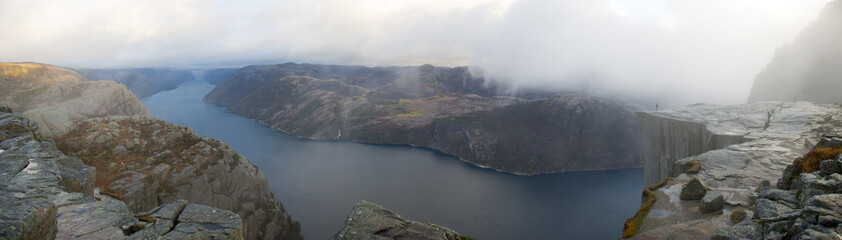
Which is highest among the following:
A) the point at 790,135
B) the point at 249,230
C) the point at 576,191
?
the point at 790,135

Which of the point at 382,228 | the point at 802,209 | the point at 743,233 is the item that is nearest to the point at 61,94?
the point at 382,228

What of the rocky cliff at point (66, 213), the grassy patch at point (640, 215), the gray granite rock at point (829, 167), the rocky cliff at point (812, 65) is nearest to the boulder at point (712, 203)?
the grassy patch at point (640, 215)

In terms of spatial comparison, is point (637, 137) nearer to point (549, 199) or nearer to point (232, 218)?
point (549, 199)

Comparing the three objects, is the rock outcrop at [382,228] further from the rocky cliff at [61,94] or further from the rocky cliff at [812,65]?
the rocky cliff at [61,94]

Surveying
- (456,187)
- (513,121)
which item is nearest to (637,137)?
(513,121)

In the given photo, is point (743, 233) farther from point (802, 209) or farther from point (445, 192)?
point (445, 192)

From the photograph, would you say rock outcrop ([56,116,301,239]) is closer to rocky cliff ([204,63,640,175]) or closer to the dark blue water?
the dark blue water

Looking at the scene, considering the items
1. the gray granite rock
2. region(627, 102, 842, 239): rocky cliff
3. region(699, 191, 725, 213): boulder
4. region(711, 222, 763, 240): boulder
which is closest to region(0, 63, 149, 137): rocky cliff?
region(627, 102, 842, 239): rocky cliff
